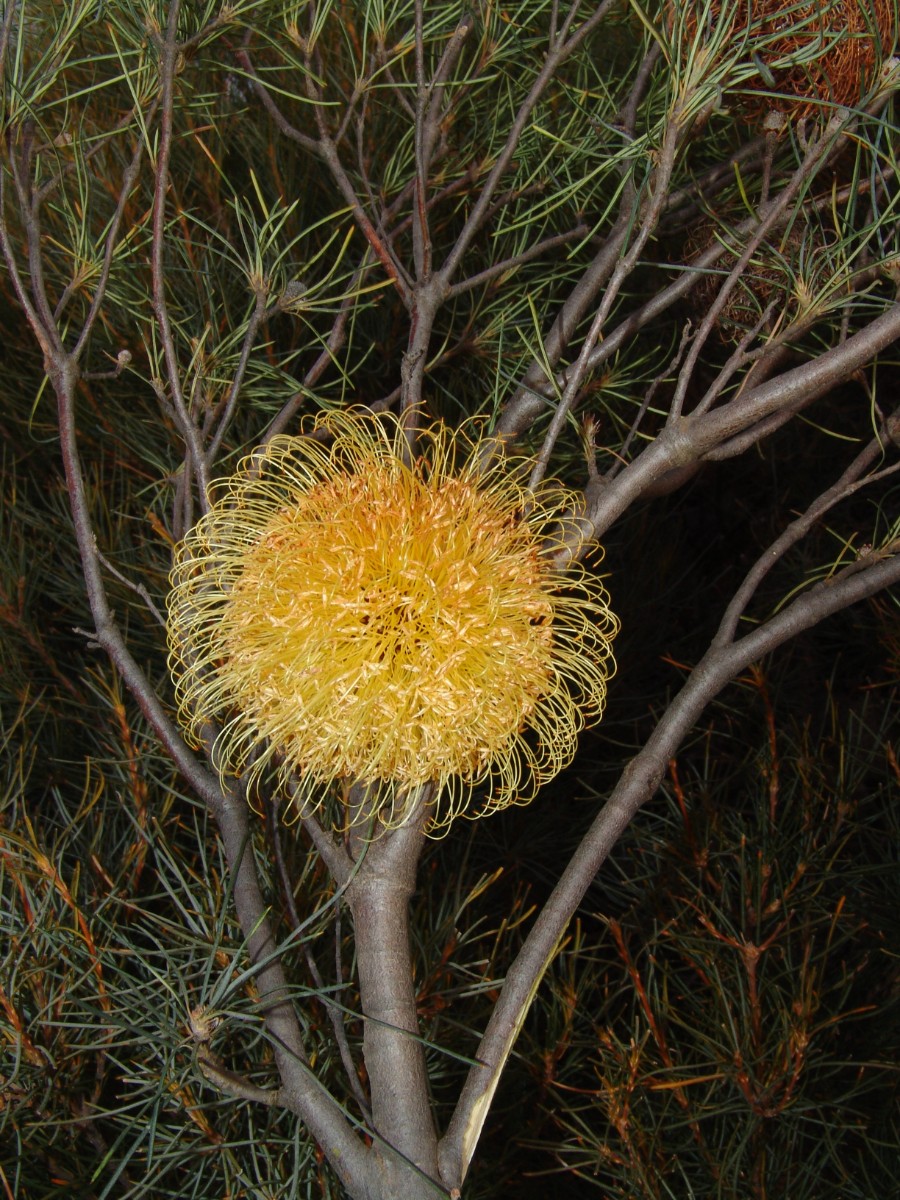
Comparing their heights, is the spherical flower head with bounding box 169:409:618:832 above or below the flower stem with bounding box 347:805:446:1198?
above

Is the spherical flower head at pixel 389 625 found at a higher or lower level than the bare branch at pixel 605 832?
higher

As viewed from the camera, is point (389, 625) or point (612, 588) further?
point (612, 588)

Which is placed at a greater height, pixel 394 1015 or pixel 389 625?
pixel 389 625

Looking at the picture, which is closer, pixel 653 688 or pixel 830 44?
pixel 830 44

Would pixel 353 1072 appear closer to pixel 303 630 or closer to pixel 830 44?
pixel 303 630

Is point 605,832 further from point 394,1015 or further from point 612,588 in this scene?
point 612,588

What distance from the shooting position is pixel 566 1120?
53 centimetres

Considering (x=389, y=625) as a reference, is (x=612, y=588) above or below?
below

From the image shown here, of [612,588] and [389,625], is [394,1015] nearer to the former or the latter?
[389,625]

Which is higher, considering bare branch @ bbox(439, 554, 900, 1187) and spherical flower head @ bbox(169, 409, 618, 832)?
spherical flower head @ bbox(169, 409, 618, 832)

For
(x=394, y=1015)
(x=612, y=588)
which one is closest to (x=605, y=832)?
(x=394, y=1015)

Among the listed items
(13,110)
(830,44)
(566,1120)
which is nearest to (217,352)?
(13,110)

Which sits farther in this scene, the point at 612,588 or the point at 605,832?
A: the point at 612,588

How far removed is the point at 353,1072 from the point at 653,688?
14.2 inches
